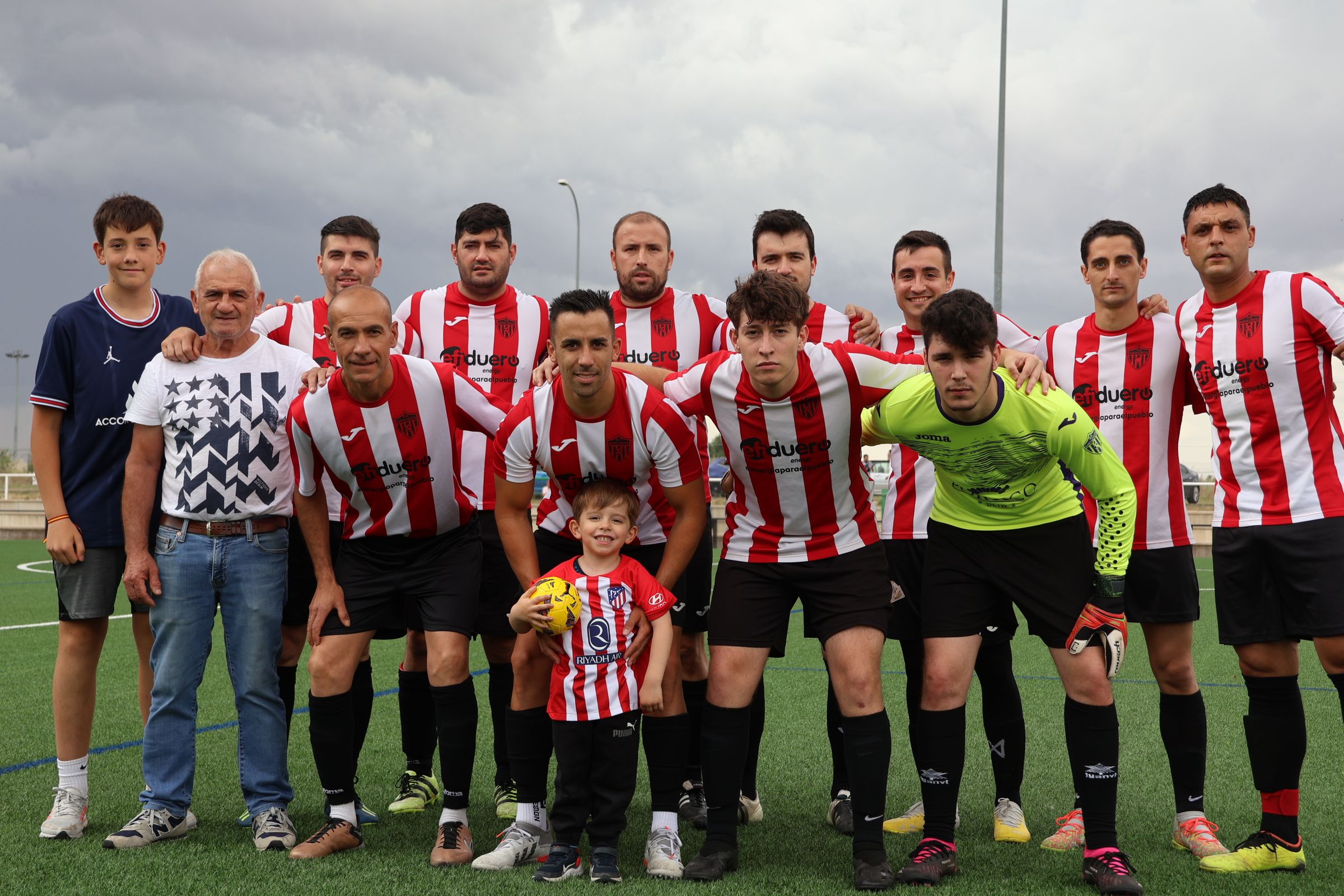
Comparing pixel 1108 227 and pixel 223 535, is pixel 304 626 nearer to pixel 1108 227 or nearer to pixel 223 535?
pixel 223 535

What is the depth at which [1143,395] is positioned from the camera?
164 inches

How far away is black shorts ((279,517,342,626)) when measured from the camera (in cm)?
449

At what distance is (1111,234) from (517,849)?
3.27 meters

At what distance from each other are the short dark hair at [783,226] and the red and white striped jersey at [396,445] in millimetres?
1465

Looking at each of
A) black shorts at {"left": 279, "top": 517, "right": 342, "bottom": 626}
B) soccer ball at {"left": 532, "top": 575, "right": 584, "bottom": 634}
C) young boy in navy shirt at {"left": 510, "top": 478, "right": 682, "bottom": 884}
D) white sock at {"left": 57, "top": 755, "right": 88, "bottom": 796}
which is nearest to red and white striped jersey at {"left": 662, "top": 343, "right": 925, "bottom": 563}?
young boy in navy shirt at {"left": 510, "top": 478, "right": 682, "bottom": 884}

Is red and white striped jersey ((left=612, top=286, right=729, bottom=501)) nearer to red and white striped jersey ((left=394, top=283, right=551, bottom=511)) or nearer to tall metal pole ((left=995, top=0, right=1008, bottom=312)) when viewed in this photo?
red and white striped jersey ((left=394, top=283, right=551, bottom=511))

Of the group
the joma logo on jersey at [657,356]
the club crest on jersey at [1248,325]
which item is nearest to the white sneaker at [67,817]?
the joma logo on jersey at [657,356]

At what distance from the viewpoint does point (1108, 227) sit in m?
4.23

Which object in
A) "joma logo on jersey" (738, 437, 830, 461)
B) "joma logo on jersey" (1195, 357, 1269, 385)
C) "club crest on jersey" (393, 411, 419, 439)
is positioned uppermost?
"joma logo on jersey" (1195, 357, 1269, 385)

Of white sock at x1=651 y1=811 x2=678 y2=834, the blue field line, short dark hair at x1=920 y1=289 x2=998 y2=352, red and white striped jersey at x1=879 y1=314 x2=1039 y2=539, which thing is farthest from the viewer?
the blue field line

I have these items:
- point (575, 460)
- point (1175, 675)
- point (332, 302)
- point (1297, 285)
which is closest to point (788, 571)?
point (575, 460)

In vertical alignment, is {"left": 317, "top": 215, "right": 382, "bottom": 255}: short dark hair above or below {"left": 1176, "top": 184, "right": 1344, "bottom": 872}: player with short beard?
above

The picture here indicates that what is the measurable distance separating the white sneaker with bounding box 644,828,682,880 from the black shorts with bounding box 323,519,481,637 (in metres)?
1.03

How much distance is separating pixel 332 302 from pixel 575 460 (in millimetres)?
1060
